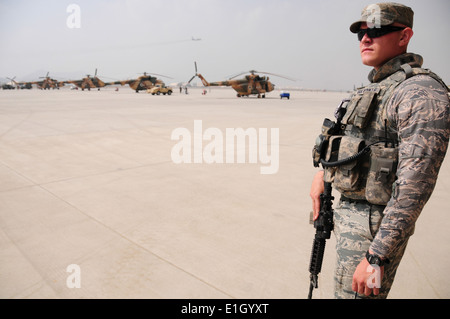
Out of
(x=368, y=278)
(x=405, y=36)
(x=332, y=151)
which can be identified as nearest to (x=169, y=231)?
(x=332, y=151)

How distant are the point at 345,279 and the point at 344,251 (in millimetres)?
157

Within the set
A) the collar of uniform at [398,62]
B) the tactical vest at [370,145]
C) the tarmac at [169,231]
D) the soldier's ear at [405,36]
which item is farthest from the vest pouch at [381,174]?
the tarmac at [169,231]

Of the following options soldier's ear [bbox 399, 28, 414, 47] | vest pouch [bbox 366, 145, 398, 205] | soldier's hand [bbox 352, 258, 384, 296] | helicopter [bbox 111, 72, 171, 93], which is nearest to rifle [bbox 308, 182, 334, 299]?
vest pouch [bbox 366, 145, 398, 205]

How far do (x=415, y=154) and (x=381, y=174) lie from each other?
9.3 inches

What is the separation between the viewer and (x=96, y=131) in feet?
29.8

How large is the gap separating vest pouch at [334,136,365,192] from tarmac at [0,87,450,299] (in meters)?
1.11

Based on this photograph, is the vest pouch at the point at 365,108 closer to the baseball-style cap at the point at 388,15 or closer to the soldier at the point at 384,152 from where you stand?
the soldier at the point at 384,152

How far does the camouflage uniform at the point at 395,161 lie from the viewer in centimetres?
129

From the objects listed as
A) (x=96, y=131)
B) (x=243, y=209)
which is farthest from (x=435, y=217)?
(x=96, y=131)

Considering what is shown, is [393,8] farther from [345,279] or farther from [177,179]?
[177,179]

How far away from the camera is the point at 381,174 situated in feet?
4.93

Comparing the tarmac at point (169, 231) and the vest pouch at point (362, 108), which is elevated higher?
the vest pouch at point (362, 108)

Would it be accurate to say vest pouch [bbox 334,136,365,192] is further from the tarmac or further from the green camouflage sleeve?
the tarmac

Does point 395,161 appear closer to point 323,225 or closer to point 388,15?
point 323,225
